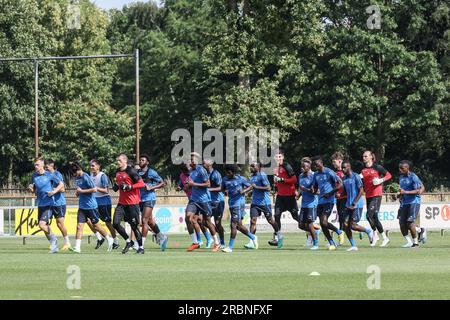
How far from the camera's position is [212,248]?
3122 centimetres

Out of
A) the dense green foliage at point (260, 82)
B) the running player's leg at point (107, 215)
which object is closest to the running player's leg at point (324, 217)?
the running player's leg at point (107, 215)

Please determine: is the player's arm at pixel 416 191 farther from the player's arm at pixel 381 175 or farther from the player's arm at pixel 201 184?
the player's arm at pixel 201 184

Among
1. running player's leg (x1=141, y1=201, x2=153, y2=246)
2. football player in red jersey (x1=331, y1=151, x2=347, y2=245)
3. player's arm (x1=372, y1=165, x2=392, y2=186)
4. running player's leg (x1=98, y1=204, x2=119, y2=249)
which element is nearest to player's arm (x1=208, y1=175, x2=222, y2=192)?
running player's leg (x1=141, y1=201, x2=153, y2=246)

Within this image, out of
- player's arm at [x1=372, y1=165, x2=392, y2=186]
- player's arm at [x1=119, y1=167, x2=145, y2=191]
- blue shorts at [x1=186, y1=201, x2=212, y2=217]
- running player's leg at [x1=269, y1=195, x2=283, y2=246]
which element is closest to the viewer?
player's arm at [x1=119, y1=167, x2=145, y2=191]

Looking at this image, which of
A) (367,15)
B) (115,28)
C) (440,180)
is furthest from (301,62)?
(115,28)

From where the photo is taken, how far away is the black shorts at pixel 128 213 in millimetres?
28672

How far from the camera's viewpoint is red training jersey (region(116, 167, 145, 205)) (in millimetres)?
28422

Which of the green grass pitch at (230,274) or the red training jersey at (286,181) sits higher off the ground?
the red training jersey at (286,181)

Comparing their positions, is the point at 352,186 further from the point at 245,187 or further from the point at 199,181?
the point at 199,181

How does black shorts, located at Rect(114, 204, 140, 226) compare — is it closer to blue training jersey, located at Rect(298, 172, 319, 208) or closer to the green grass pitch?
the green grass pitch

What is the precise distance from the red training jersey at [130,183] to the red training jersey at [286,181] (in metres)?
4.98

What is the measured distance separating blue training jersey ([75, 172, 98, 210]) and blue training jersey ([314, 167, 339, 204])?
17.0ft
